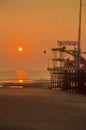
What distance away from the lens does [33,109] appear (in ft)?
78.9

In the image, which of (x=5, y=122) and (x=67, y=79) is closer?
(x=5, y=122)

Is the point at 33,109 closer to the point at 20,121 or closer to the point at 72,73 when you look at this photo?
the point at 20,121

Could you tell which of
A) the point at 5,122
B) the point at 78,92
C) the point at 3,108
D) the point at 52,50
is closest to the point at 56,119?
the point at 5,122

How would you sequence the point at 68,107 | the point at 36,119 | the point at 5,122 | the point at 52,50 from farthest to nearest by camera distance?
the point at 52,50 < the point at 68,107 < the point at 36,119 < the point at 5,122

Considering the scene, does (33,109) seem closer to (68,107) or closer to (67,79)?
(68,107)

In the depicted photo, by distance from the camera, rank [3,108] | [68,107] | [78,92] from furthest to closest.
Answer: [78,92], [68,107], [3,108]

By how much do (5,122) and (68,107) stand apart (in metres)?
7.74

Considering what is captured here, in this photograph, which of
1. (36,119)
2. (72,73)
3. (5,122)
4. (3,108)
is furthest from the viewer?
(72,73)

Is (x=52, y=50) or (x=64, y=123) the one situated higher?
(x=52, y=50)

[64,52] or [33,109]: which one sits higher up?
[64,52]

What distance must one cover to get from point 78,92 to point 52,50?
18.9 meters

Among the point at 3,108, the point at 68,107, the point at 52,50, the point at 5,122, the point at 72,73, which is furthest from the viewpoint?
the point at 52,50

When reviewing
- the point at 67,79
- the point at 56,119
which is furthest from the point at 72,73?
the point at 56,119

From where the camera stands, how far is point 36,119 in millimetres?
20375
